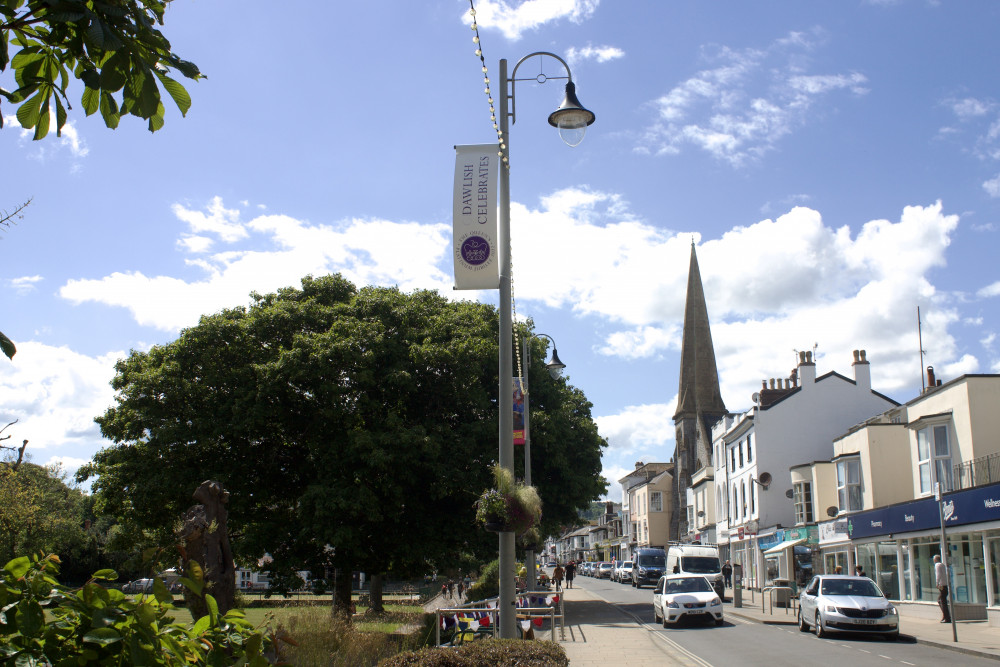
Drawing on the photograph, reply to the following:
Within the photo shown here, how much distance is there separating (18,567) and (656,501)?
94839mm

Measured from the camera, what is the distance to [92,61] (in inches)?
129

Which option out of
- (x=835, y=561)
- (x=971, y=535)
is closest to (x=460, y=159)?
(x=971, y=535)

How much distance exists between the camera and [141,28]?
126 inches

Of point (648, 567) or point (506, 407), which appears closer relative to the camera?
point (506, 407)

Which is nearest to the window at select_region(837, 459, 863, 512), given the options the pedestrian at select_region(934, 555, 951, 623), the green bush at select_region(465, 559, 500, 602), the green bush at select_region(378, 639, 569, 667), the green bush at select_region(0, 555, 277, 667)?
the pedestrian at select_region(934, 555, 951, 623)

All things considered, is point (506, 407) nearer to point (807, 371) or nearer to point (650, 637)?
point (650, 637)

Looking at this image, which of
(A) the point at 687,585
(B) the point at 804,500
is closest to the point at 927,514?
(A) the point at 687,585

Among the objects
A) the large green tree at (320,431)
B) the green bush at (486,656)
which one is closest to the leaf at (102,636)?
the green bush at (486,656)

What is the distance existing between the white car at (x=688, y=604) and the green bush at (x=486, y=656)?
1535cm

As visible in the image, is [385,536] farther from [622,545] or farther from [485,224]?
[622,545]

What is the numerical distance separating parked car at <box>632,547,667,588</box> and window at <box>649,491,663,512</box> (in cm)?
4083

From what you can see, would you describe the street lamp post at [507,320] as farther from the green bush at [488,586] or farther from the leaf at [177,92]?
the green bush at [488,586]

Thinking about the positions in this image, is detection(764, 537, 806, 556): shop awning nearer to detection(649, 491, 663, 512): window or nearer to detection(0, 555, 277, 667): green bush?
→ detection(0, 555, 277, 667): green bush

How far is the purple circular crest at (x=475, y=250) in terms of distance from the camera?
1002cm
